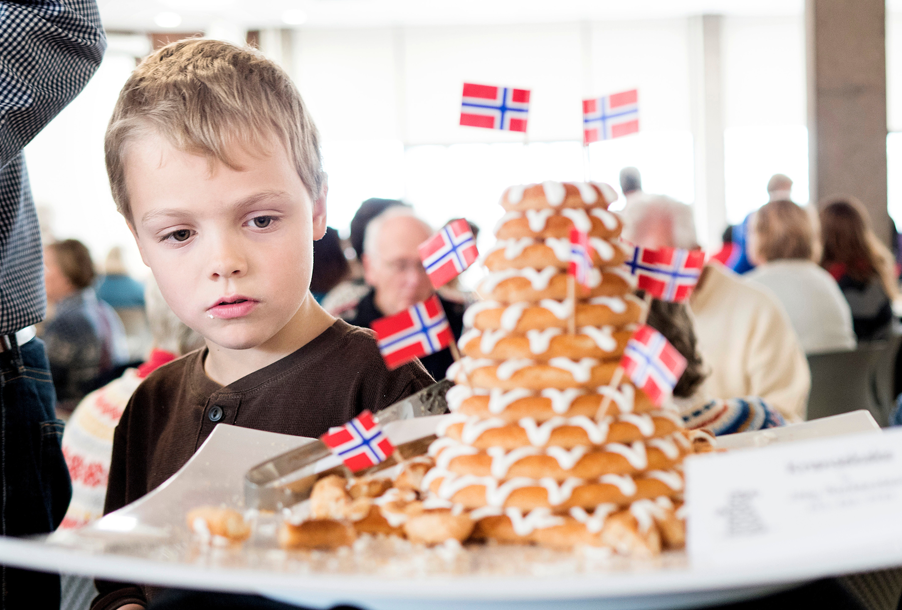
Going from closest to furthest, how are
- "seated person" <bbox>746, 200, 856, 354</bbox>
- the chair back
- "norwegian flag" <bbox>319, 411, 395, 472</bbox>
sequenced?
"norwegian flag" <bbox>319, 411, 395, 472</bbox>, the chair back, "seated person" <bbox>746, 200, 856, 354</bbox>

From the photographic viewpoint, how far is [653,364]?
23.7 inches

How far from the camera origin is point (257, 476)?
71 centimetres

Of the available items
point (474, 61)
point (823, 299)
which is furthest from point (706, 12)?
point (823, 299)

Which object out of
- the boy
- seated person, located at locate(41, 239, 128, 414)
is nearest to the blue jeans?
the boy

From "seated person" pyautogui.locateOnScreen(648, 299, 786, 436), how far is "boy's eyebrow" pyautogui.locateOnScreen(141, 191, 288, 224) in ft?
2.88

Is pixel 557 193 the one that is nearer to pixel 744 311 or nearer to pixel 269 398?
pixel 269 398

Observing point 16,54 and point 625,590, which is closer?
point 625,590

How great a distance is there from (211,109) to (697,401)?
3.85ft

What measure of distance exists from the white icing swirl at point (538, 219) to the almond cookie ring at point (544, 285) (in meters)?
0.03

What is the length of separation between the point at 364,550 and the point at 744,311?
8.23 ft

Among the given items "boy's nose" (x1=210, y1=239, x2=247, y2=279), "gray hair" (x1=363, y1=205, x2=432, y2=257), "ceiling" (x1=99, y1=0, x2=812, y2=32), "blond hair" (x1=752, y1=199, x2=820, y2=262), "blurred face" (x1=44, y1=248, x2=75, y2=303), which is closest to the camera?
"boy's nose" (x1=210, y1=239, x2=247, y2=279)

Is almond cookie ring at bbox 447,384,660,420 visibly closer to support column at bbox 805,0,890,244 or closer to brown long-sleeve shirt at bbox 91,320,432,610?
brown long-sleeve shirt at bbox 91,320,432,610

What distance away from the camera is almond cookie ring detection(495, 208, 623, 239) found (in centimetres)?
67

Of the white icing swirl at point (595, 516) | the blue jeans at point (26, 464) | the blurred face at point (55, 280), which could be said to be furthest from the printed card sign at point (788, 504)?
the blurred face at point (55, 280)
